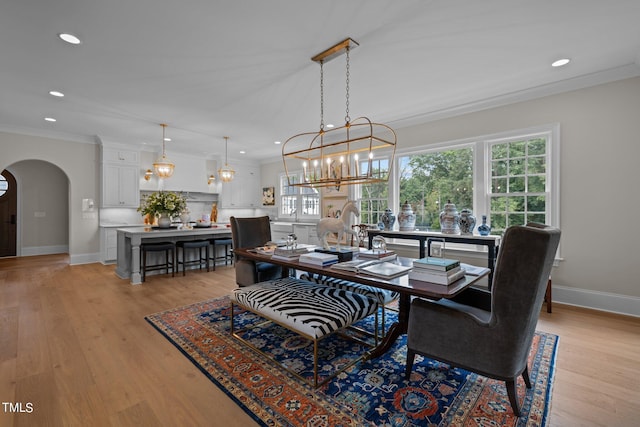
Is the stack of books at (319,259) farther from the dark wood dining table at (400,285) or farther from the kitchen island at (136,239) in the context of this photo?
the kitchen island at (136,239)

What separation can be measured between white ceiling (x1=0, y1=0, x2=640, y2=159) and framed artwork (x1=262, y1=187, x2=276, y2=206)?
3810 mm

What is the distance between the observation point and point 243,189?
852 centimetres

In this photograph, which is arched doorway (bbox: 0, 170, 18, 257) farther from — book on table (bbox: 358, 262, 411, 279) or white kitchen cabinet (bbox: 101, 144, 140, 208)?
book on table (bbox: 358, 262, 411, 279)

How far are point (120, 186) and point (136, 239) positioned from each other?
8.59ft

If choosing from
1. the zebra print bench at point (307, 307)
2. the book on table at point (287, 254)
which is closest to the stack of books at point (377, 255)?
the zebra print bench at point (307, 307)

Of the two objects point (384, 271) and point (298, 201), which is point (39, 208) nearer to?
point (298, 201)

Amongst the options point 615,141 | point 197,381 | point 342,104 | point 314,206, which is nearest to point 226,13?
point 342,104

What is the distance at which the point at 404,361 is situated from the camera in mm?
2232

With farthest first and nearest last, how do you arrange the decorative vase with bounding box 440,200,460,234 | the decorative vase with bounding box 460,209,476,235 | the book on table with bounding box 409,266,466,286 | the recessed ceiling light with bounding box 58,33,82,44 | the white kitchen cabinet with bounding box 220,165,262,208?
1. the white kitchen cabinet with bounding box 220,165,262,208
2. the decorative vase with bounding box 440,200,460,234
3. the decorative vase with bounding box 460,209,476,235
4. the recessed ceiling light with bounding box 58,33,82,44
5. the book on table with bounding box 409,266,466,286

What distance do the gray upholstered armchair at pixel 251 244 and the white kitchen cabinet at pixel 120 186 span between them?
449cm

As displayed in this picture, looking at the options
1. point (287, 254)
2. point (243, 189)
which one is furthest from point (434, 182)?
point (243, 189)

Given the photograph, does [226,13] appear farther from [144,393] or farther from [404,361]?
[404,361]

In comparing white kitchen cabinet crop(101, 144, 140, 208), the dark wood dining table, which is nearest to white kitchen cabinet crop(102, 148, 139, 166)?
white kitchen cabinet crop(101, 144, 140, 208)

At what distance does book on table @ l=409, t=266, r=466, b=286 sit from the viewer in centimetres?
178
